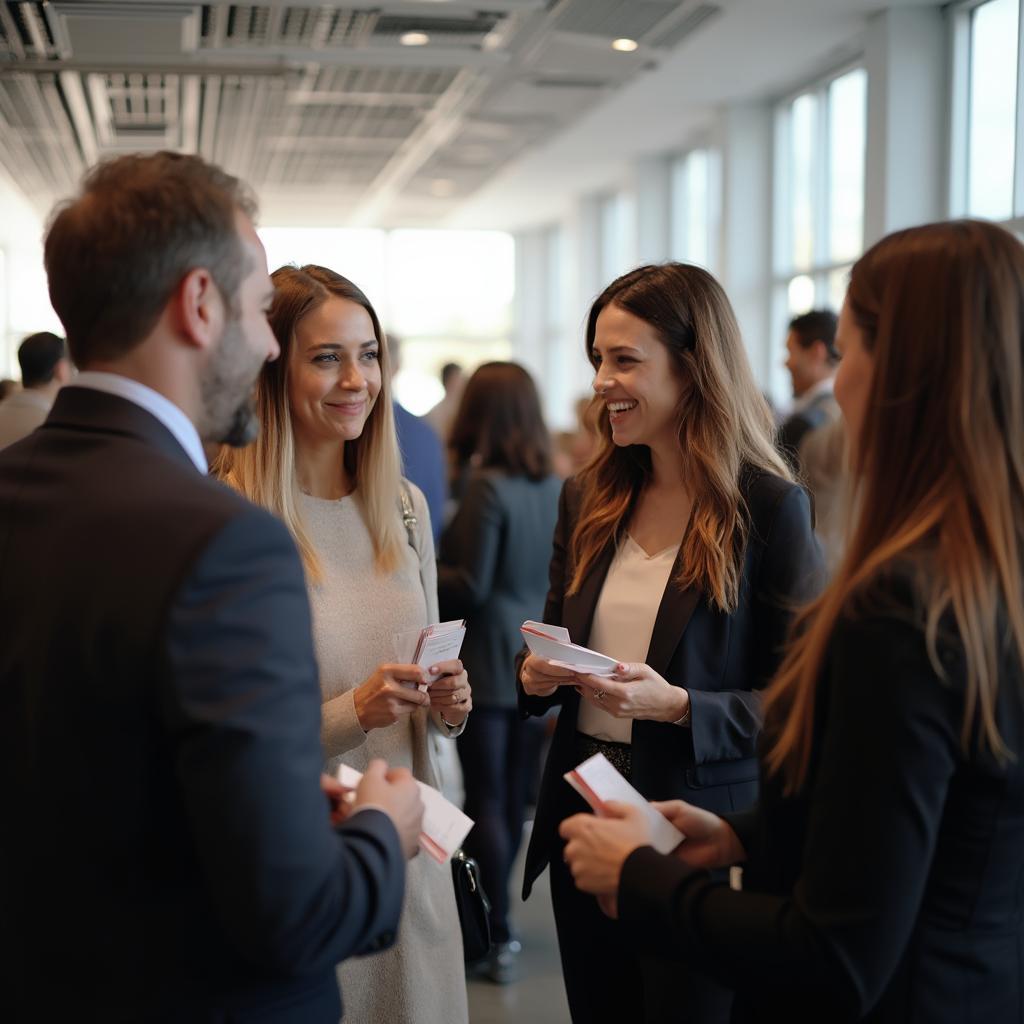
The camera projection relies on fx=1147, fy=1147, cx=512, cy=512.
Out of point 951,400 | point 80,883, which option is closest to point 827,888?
point 951,400

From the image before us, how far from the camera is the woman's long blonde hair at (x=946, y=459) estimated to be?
118cm

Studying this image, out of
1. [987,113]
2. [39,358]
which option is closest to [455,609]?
[39,358]

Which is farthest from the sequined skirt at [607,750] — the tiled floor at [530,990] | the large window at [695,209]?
the large window at [695,209]

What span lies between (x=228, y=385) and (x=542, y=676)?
106cm

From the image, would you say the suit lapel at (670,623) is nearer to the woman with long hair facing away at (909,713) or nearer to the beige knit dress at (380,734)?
the beige knit dress at (380,734)

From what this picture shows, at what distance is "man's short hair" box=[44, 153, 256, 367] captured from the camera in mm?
1260

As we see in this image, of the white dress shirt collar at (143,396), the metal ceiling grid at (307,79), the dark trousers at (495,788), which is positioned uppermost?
the metal ceiling grid at (307,79)

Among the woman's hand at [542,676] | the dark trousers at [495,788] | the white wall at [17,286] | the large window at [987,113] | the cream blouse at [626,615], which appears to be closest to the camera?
the woman's hand at [542,676]

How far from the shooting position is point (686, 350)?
233cm

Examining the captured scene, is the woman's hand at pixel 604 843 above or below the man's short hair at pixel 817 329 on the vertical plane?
below

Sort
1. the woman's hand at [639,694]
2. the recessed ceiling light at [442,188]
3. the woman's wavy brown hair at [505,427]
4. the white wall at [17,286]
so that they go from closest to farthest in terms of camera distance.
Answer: the woman's hand at [639,694], the woman's wavy brown hair at [505,427], the recessed ceiling light at [442,188], the white wall at [17,286]

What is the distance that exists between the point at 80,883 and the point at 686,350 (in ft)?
5.13

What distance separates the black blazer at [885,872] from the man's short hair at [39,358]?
4065 mm

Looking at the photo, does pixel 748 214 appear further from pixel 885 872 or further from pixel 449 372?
pixel 885 872
